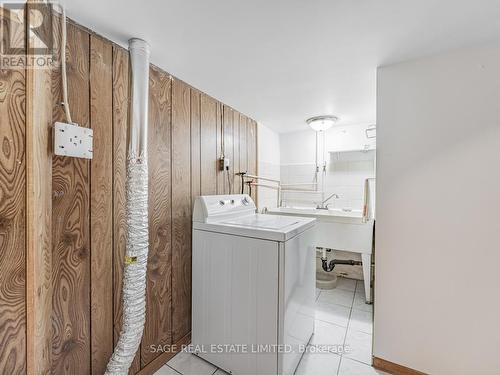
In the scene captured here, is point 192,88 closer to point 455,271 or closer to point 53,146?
point 53,146

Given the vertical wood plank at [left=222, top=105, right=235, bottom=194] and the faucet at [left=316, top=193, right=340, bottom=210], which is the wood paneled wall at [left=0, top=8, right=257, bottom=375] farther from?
the faucet at [left=316, top=193, right=340, bottom=210]

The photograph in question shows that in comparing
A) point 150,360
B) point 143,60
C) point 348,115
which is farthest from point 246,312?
point 348,115

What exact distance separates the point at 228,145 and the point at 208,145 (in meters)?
0.31

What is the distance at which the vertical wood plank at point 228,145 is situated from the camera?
218 centimetres

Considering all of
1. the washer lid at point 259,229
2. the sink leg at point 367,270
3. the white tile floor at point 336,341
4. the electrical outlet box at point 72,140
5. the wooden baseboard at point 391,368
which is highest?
the electrical outlet box at point 72,140

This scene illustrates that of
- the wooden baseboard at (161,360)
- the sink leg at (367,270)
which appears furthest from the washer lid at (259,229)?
the sink leg at (367,270)

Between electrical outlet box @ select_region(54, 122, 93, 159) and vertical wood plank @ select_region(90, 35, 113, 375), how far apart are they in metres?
0.11

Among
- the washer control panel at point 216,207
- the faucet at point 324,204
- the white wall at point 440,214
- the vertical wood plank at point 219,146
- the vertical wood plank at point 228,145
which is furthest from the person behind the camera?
the faucet at point 324,204

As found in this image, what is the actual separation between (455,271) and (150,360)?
1946 millimetres

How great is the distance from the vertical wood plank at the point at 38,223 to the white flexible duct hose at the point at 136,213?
0.32 meters

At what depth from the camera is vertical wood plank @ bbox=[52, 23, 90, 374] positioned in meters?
1.04

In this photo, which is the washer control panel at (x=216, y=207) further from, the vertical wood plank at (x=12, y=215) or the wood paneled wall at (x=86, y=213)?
the vertical wood plank at (x=12, y=215)

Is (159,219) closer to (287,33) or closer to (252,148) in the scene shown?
(287,33)

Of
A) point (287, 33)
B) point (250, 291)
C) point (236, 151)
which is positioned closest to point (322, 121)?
point (236, 151)
